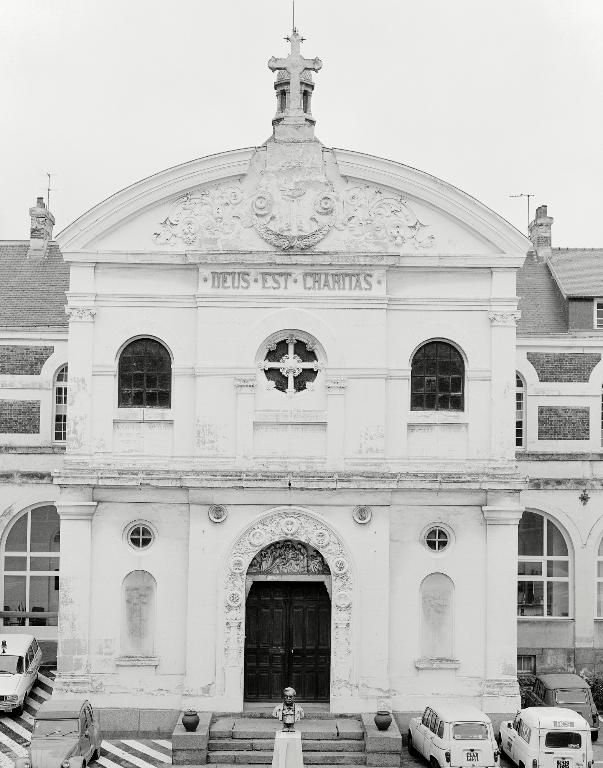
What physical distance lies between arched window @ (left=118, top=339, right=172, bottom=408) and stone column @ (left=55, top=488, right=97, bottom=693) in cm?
259

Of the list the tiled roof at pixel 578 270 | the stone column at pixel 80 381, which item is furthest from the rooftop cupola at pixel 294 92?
the tiled roof at pixel 578 270

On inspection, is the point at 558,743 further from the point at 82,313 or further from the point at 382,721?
the point at 82,313

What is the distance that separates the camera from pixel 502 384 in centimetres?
2947

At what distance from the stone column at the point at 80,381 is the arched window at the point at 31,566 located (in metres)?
7.75

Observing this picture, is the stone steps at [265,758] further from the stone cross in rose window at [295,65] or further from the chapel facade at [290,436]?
the stone cross in rose window at [295,65]

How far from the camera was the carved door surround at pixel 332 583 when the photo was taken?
28.6 m

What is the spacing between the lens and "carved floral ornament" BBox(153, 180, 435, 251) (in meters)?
29.4

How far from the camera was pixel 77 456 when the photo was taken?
29.3 metres

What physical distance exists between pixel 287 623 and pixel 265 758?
3730mm

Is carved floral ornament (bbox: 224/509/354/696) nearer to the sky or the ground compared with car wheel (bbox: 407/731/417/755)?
nearer to the sky

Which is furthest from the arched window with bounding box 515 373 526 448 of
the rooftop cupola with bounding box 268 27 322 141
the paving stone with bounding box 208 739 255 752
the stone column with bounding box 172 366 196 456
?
the paving stone with bounding box 208 739 255 752

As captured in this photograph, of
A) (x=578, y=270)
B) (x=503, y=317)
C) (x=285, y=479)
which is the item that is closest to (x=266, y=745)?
(x=285, y=479)

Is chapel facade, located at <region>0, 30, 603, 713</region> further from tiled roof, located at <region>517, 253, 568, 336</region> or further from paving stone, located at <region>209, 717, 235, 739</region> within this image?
tiled roof, located at <region>517, 253, 568, 336</region>

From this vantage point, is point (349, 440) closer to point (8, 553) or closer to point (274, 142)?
point (274, 142)
